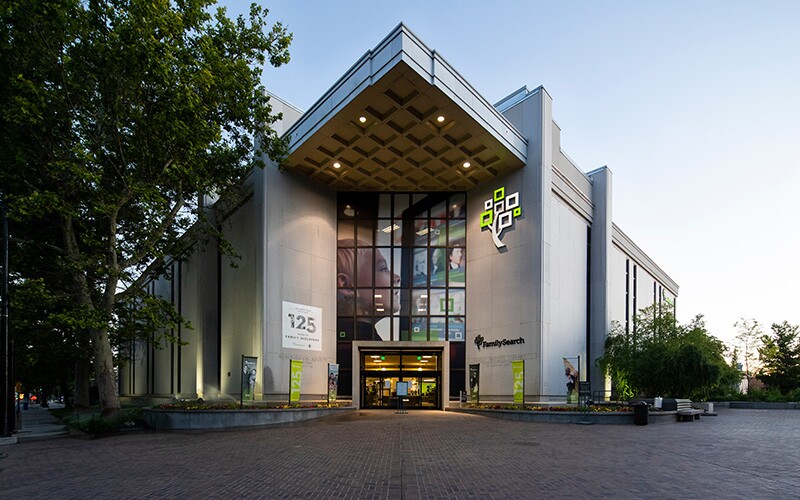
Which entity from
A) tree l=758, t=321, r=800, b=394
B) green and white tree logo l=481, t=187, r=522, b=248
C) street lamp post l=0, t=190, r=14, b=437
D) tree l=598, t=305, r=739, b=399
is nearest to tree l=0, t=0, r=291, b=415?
street lamp post l=0, t=190, r=14, b=437

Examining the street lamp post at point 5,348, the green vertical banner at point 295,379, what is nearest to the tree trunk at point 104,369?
the street lamp post at point 5,348

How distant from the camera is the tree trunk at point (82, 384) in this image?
32.4 m

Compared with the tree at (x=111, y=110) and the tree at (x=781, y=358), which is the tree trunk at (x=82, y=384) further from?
the tree at (x=781, y=358)

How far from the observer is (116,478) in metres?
9.08

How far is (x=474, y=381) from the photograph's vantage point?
87.8 ft

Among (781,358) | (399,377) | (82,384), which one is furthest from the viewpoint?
(781,358)

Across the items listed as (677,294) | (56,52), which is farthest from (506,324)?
(677,294)

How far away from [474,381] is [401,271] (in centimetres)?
756

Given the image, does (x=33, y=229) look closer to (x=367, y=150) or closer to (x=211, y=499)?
(x=367, y=150)

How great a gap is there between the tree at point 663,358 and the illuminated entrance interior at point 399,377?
11.4 meters

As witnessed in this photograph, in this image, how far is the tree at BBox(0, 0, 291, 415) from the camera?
1702cm

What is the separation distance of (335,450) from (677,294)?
61.7 meters

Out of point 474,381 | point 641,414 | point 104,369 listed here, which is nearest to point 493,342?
point 474,381

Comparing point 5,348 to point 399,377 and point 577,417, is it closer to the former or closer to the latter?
point 399,377
